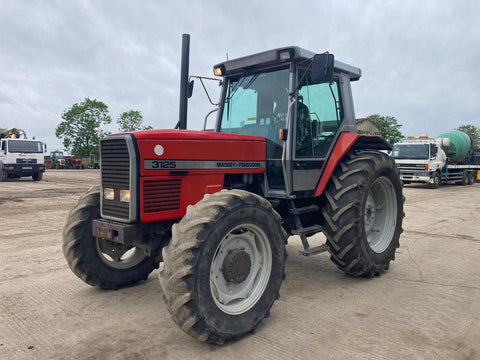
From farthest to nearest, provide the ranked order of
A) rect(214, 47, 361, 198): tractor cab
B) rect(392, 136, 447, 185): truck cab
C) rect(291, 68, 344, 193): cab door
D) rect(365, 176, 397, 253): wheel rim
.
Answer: rect(392, 136, 447, 185): truck cab < rect(365, 176, 397, 253): wheel rim < rect(291, 68, 344, 193): cab door < rect(214, 47, 361, 198): tractor cab

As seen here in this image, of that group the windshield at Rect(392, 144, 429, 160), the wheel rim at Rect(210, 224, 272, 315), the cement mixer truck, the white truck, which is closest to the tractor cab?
the wheel rim at Rect(210, 224, 272, 315)

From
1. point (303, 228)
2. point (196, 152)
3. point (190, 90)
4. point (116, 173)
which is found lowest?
point (303, 228)

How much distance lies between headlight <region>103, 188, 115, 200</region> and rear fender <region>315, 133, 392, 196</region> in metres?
2.20

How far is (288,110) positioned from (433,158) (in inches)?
614

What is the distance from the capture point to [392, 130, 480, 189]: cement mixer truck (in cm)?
1717

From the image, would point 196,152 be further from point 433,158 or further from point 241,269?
point 433,158

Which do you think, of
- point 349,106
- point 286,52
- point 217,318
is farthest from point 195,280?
point 349,106

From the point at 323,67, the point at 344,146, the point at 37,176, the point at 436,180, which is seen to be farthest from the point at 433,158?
the point at 37,176

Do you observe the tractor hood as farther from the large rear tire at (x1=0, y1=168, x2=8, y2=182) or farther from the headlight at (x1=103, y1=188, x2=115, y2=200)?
the large rear tire at (x1=0, y1=168, x2=8, y2=182)

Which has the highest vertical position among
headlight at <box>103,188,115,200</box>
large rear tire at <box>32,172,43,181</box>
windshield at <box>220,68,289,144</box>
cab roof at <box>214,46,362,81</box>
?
cab roof at <box>214,46,362,81</box>

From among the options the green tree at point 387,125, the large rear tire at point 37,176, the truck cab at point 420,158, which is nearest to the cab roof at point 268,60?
the truck cab at point 420,158

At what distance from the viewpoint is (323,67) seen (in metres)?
3.62

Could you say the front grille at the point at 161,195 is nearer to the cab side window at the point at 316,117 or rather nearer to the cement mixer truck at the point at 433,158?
the cab side window at the point at 316,117

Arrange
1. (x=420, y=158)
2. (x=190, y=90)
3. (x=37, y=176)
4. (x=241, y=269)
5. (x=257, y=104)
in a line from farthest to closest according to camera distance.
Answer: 1. (x=37, y=176)
2. (x=420, y=158)
3. (x=190, y=90)
4. (x=257, y=104)
5. (x=241, y=269)
